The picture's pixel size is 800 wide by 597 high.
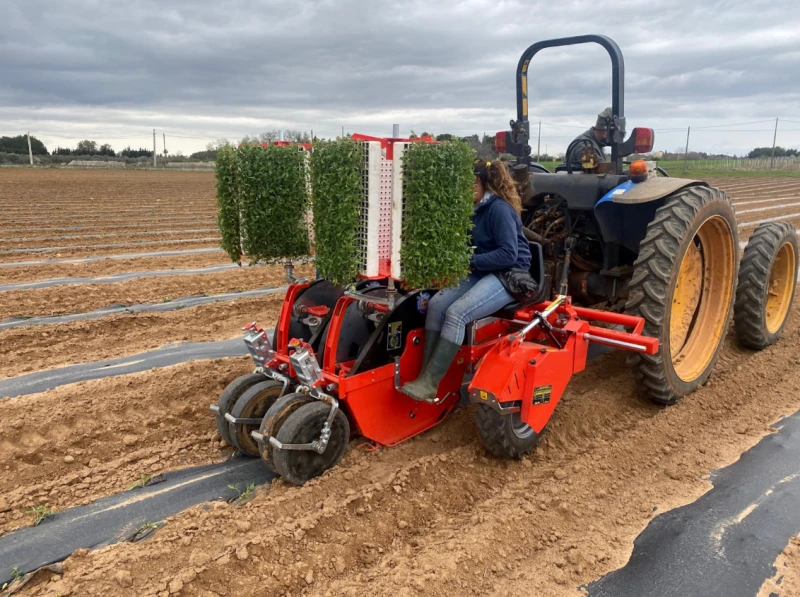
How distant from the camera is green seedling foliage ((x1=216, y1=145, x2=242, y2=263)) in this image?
3.78 m

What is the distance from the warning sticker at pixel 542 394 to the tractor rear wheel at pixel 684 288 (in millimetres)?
942

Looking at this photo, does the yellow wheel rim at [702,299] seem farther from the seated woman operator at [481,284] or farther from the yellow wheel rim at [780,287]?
the seated woman operator at [481,284]

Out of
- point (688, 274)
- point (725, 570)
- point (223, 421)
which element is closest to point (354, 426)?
point (223, 421)

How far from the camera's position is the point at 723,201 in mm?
4586

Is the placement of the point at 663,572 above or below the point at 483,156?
below

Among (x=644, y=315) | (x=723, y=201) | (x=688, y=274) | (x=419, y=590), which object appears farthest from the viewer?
(x=688, y=274)

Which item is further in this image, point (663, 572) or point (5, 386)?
point (5, 386)

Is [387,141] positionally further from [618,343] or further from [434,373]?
[618,343]

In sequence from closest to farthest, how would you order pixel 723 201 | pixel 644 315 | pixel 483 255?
pixel 483 255, pixel 644 315, pixel 723 201

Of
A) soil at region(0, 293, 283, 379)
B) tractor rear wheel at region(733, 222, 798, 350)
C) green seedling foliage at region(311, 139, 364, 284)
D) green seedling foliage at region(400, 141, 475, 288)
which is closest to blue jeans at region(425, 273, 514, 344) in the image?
green seedling foliage at region(400, 141, 475, 288)

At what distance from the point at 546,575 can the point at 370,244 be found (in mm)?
1809

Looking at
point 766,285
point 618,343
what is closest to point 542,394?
point 618,343

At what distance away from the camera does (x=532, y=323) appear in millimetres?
3750

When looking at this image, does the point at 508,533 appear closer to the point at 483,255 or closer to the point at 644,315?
the point at 483,255
